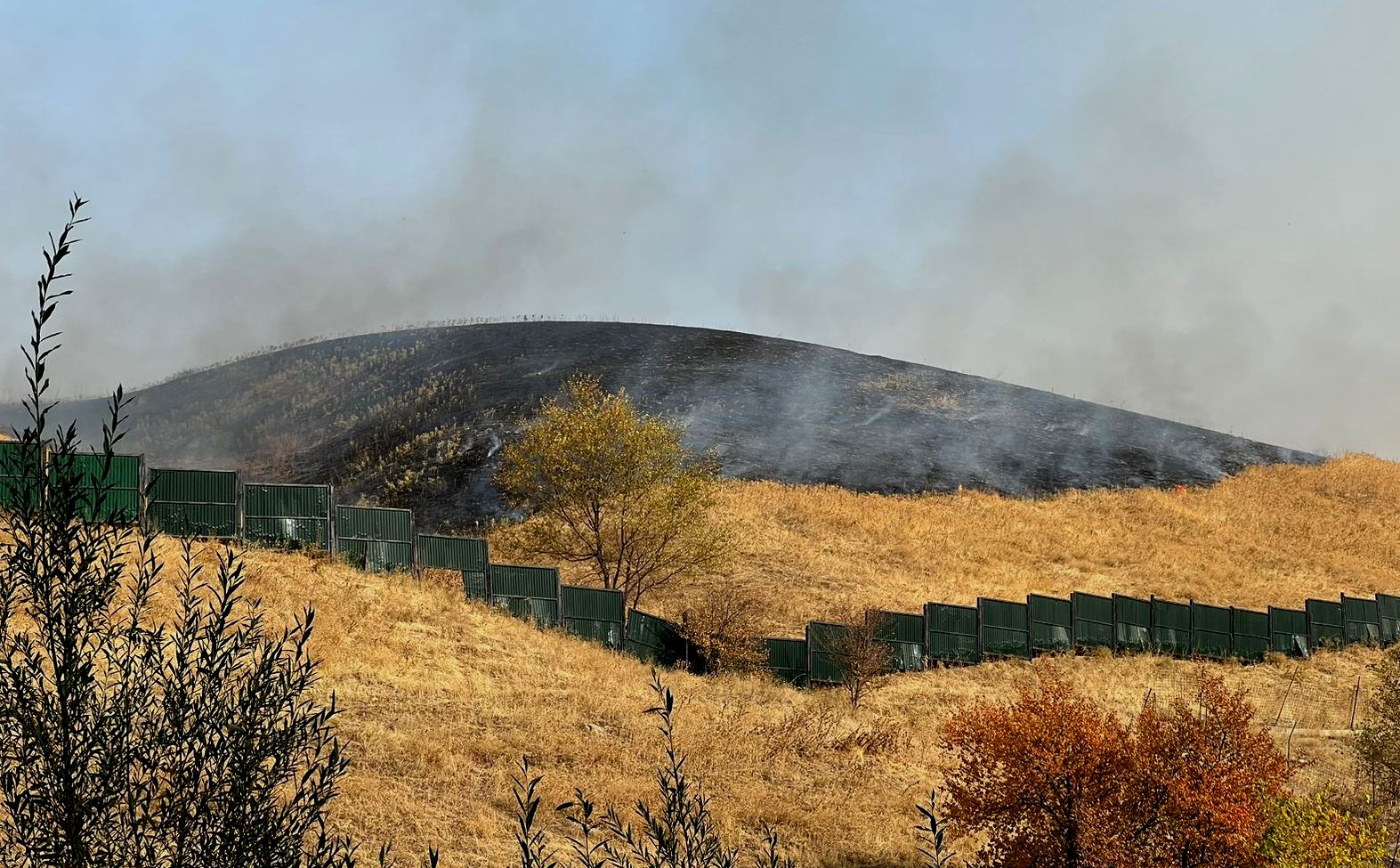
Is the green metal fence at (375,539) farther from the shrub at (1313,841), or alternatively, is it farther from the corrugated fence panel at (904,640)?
the shrub at (1313,841)

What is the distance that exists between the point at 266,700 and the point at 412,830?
11.8 m

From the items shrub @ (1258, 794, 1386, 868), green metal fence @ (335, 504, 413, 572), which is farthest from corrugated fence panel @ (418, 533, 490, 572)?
shrub @ (1258, 794, 1386, 868)

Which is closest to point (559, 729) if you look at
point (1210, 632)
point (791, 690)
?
point (791, 690)

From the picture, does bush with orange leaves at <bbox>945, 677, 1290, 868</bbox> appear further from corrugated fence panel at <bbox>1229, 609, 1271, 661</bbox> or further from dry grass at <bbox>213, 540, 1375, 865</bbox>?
corrugated fence panel at <bbox>1229, 609, 1271, 661</bbox>

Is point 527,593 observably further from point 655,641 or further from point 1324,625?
point 1324,625

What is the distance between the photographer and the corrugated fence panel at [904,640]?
153 ft

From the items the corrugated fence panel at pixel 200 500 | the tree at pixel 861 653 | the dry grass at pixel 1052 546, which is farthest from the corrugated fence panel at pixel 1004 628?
the corrugated fence panel at pixel 200 500

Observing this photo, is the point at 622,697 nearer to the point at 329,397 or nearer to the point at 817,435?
the point at 817,435

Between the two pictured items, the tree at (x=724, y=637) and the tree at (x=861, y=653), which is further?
the tree at (x=724, y=637)

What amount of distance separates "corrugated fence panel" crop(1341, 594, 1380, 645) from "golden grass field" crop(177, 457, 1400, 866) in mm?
2506

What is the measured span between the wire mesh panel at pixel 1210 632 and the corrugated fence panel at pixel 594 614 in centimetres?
2775

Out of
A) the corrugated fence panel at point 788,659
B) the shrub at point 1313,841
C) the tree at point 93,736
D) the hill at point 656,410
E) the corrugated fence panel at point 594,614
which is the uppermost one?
the hill at point 656,410

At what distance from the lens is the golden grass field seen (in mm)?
24953

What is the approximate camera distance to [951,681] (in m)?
46.6
